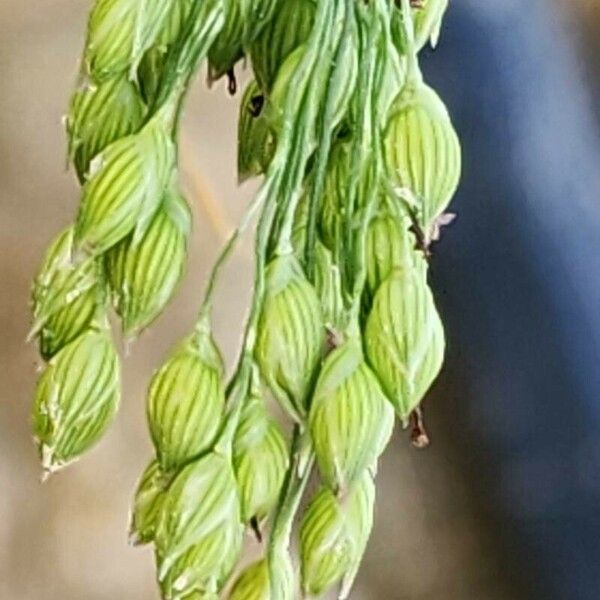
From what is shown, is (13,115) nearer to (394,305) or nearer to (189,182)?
(189,182)

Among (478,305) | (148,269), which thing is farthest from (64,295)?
(478,305)

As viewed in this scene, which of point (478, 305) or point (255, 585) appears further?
point (478, 305)

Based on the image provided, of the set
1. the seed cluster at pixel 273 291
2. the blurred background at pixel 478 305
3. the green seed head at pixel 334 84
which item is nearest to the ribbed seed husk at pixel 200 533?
the seed cluster at pixel 273 291

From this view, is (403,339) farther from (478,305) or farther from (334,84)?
(478,305)

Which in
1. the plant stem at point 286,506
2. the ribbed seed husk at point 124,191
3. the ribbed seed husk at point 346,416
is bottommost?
the plant stem at point 286,506

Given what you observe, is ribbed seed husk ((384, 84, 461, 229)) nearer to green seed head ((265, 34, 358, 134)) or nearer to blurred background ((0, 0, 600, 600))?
green seed head ((265, 34, 358, 134))

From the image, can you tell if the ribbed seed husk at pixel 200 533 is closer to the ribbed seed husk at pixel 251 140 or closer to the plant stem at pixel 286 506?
the plant stem at pixel 286 506

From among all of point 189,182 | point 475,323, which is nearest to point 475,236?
point 475,323
